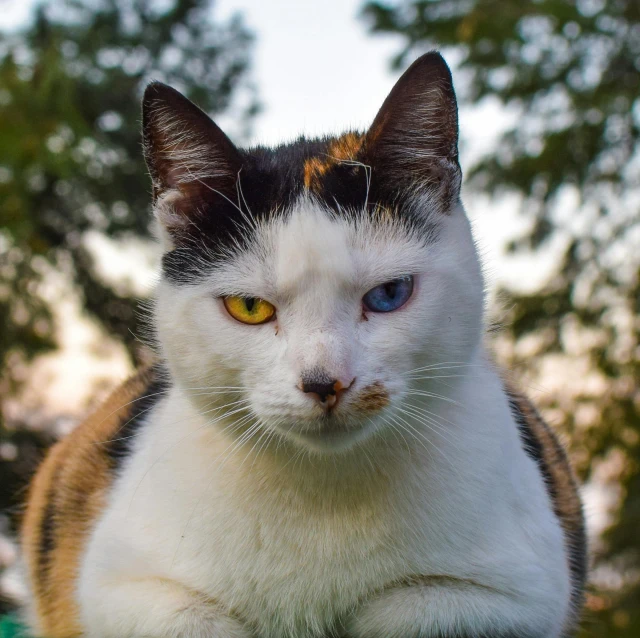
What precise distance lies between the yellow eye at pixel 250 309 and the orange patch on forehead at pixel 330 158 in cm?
33

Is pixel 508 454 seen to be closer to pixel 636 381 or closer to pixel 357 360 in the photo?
pixel 357 360

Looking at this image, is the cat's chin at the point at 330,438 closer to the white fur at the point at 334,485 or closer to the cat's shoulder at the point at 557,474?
the white fur at the point at 334,485

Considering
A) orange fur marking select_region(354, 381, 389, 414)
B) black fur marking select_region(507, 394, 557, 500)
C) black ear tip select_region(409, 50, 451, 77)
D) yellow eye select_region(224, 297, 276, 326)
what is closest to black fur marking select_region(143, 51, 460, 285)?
black ear tip select_region(409, 50, 451, 77)

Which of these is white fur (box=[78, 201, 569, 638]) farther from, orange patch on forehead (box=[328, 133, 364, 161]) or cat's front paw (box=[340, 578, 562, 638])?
orange patch on forehead (box=[328, 133, 364, 161])

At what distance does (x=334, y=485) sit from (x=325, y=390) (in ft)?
1.26

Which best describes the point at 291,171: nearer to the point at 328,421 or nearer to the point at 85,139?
the point at 328,421

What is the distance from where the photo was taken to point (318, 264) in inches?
65.4

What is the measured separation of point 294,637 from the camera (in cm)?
181

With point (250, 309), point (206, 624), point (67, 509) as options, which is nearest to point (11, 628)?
point (67, 509)

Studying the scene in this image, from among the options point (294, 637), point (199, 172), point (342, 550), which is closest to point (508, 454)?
point (342, 550)

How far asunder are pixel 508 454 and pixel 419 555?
38 centimetres

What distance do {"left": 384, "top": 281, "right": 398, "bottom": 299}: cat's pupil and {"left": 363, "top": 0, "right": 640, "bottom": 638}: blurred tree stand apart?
3.07 meters

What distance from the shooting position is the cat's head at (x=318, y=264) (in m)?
1.62

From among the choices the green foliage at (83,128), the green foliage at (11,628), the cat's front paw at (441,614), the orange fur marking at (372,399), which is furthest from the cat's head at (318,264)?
the green foliage at (83,128)
